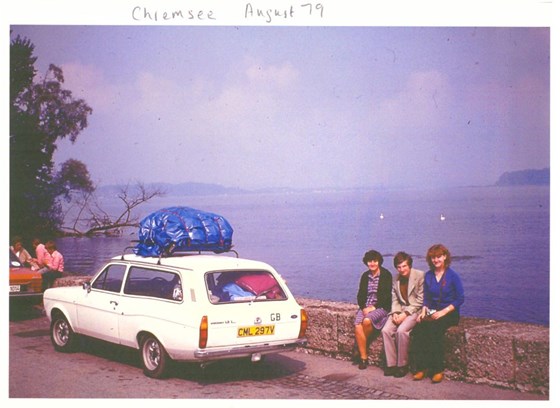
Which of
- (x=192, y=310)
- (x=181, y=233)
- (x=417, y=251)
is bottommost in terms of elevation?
(x=417, y=251)

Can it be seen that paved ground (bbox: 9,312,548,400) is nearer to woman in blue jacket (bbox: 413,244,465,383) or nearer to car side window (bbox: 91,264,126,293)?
woman in blue jacket (bbox: 413,244,465,383)

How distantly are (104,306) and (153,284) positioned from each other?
0.93 m

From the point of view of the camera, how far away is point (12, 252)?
1377 cm

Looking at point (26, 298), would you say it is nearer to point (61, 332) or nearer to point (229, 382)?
point (61, 332)

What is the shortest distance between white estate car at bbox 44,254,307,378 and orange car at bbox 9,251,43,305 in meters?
4.34

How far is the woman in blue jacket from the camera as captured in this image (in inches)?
296

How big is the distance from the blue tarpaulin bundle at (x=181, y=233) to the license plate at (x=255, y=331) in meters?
1.63

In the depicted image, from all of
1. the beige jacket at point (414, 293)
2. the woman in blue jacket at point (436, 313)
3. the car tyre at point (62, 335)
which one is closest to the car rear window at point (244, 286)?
the beige jacket at point (414, 293)

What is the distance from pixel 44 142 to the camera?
2695cm

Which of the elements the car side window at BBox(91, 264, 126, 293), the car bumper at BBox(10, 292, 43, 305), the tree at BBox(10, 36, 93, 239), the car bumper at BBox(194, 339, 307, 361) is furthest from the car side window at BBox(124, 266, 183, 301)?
the tree at BBox(10, 36, 93, 239)

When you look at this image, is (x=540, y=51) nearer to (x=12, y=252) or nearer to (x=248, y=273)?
(x=248, y=273)

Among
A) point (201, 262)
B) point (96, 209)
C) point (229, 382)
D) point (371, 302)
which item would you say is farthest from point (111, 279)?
point (96, 209)
